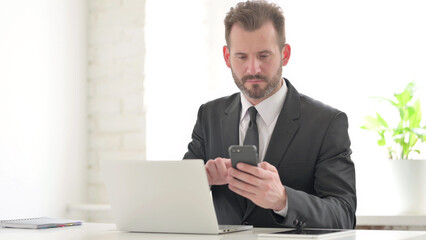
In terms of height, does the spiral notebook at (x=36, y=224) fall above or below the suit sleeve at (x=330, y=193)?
below

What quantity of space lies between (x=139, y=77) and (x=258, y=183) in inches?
76.0

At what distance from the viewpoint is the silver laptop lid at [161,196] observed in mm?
1893

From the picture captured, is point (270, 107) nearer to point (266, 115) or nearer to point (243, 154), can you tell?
point (266, 115)

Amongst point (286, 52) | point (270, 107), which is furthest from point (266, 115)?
point (286, 52)

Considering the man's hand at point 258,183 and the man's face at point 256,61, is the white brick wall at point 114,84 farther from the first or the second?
the man's hand at point 258,183

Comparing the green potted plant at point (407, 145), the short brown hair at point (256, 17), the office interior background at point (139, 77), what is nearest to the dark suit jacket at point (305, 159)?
the short brown hair at point (256, 17)

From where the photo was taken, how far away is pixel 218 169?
2.25 metres

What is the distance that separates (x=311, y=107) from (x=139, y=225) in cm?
87

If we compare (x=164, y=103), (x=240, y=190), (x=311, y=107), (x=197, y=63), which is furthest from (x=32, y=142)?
(x=240, y=190)

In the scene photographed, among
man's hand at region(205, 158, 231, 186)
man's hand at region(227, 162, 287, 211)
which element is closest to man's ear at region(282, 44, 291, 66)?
man's hand at region(205, 158, 231, 186)

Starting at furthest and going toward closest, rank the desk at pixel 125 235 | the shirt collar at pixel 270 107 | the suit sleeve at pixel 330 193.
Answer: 1. the shirt collar at pixel 270 107
2. the suit sleeve at pixel 330 193
3. the desk at pixel 125 235

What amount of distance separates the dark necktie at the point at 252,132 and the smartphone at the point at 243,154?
64cm

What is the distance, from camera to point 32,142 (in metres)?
3.51

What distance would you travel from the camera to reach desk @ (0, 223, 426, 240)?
1840mm
